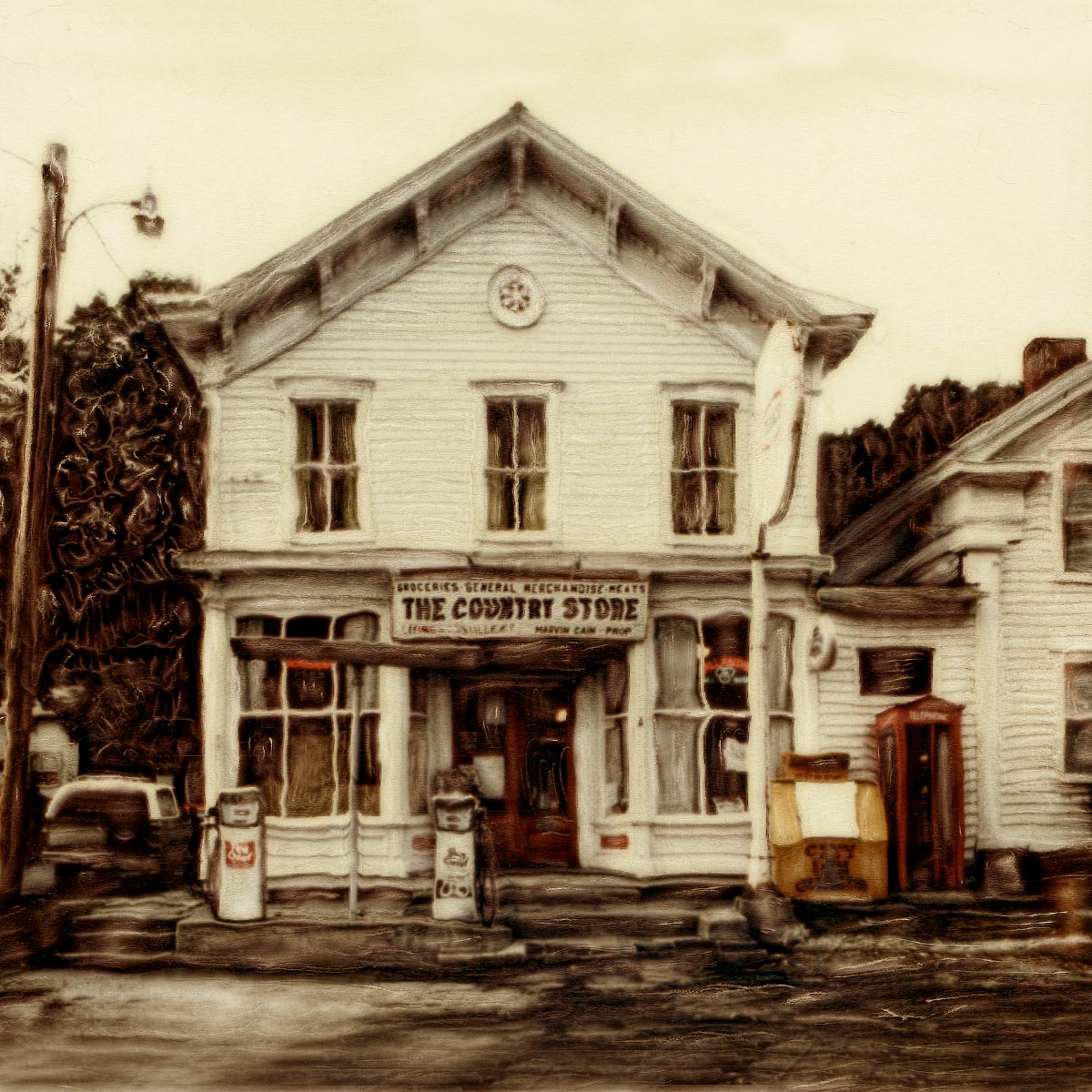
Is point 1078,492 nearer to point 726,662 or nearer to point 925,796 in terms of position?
point 925,796

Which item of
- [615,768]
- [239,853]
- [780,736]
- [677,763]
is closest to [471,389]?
[615,768]

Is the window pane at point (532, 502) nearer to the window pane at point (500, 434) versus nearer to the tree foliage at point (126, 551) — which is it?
the window pane at point (500, 434)

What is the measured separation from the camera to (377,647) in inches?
606

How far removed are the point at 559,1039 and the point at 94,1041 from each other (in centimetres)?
340

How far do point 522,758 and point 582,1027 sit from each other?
5.52 meters

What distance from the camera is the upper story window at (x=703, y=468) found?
658 inches

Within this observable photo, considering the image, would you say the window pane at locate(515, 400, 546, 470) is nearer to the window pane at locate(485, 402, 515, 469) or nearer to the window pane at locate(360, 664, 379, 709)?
the window pane at locate(485, 402, 515, 469)

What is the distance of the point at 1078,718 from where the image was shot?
16406mm

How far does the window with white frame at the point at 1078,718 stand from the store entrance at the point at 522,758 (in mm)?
5244

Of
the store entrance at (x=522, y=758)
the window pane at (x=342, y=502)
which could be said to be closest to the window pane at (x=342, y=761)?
the store entrance at (x=522, y=758)

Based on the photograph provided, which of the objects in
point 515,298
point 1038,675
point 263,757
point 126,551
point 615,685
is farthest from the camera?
point 126,551

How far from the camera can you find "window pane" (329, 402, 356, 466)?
54.2 ft

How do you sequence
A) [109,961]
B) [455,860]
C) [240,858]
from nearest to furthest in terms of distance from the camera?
[109,961]
[455,860]
[240,858]

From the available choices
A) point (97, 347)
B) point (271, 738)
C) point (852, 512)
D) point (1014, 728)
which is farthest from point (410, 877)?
point (852, 512)
